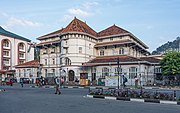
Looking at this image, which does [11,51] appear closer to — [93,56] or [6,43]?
[6,43]

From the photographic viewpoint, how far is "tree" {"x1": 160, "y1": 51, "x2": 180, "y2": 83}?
36.5 metres

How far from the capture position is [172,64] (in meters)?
36.7

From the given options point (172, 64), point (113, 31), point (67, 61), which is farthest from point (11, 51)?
point (172, 64)

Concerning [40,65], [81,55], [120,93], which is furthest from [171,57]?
[40,65]

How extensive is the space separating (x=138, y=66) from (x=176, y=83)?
21.5 feet

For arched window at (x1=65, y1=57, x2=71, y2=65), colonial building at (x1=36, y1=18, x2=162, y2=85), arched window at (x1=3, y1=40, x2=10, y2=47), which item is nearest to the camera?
colonial building at (x1=36, y1=18, x2=162, y2=85)

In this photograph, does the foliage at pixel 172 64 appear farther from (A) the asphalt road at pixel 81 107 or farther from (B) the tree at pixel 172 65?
(A) the asphalt road at pixel 81 107

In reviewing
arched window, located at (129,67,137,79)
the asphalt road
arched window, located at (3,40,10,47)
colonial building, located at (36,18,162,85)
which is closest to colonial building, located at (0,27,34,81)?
arched window, located at (3,40,10,47)

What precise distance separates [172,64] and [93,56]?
693 inches

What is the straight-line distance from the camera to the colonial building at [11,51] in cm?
6628

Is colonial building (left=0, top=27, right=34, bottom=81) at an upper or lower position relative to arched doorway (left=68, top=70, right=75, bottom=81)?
upper

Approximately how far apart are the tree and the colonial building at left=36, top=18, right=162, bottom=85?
10.9 feet

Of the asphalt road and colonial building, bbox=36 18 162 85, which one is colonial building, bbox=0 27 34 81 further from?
the asphalt road

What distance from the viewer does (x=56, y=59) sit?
4978cm
